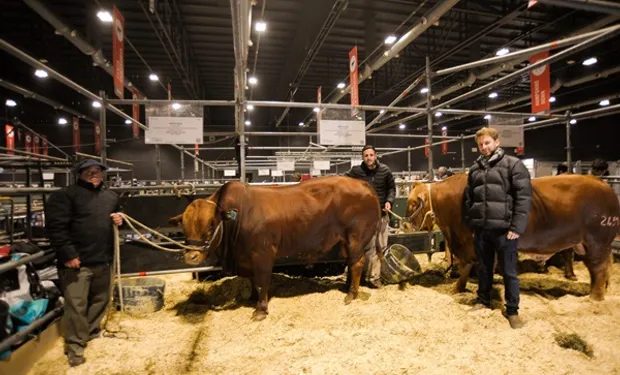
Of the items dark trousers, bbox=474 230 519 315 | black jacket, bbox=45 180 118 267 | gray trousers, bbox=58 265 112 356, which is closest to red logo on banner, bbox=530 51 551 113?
dark trousers, bbox=474 230 519 315

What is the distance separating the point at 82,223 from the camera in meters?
2.77

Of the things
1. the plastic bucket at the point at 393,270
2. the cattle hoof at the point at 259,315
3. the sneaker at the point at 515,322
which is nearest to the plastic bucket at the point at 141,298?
the cattle hoof at the point at 259,315

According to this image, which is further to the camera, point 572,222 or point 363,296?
point 363,296

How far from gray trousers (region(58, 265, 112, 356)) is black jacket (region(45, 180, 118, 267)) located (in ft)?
0.33

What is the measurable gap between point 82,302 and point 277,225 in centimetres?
184

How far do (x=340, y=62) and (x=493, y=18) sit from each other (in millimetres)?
4374

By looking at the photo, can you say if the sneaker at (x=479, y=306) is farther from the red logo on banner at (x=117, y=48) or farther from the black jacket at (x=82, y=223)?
the red logo on banner at (x=117, y=48)

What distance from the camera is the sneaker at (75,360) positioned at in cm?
256

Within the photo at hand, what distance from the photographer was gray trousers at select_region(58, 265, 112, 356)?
268 centimetres

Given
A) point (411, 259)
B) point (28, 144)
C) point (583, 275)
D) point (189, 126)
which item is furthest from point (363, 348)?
point (28, 144)

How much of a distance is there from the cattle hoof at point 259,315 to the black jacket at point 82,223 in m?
1.47

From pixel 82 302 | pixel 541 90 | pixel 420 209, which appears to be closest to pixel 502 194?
pixel 420 209

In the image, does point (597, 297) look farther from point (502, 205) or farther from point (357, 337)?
point (357, 337)

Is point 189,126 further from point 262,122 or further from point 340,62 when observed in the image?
point 262,122
